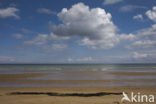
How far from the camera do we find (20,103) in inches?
314

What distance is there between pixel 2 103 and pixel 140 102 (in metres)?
8.37

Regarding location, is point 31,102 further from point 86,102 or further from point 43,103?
point 86,102

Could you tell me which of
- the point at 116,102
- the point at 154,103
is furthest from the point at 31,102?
the point at 154,103

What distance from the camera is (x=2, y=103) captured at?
8047mm

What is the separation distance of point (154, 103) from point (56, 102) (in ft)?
19.0

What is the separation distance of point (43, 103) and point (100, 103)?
3387 millimetres

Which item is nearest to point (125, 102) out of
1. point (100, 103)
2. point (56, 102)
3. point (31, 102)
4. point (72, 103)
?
point (100, 103)

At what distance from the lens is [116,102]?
799 centimetres

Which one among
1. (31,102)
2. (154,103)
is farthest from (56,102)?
(154,103)

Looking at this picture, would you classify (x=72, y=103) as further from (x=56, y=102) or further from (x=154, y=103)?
(x=154, y=103)

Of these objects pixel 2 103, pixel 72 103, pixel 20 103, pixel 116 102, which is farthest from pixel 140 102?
pixel 2 103

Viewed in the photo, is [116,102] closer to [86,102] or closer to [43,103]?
[86,102]

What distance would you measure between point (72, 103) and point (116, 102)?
266 centimetres

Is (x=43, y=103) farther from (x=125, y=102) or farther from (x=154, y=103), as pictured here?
(x=154, y=103)
